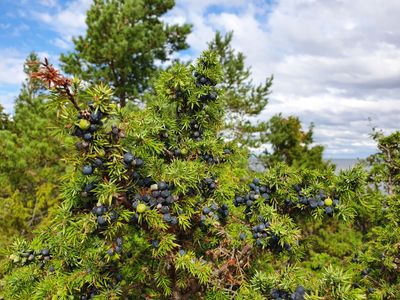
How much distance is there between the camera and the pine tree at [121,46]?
10.8 meters

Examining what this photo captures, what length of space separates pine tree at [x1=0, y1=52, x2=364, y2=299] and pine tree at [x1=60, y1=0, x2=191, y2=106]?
9050mm

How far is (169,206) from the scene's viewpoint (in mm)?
1889

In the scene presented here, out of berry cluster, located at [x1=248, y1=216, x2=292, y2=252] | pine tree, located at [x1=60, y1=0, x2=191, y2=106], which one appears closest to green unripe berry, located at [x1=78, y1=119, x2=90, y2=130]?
berry cluster, located at [x1=248, y1=216, x2=292, y2=252]

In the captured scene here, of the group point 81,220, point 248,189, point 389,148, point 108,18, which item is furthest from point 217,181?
point 108,18

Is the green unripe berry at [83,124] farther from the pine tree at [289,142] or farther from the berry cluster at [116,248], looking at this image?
the pine tree at [289,142]

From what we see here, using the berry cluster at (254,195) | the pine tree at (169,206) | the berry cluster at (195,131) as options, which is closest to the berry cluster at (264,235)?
the pine tree at (169,206)

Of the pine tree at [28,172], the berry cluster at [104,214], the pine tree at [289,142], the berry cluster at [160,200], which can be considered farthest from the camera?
the pine tree at [289,142]

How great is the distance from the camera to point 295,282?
1.92 metres

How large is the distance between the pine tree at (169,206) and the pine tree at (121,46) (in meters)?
9.05

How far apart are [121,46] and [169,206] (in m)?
9.76

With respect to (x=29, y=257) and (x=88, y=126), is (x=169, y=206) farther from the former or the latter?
(x=29, y=257)

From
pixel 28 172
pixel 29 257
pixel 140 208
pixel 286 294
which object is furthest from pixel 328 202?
pixel 28 172

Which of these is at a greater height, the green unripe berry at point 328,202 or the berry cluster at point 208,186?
the berry cluster at point 208,186

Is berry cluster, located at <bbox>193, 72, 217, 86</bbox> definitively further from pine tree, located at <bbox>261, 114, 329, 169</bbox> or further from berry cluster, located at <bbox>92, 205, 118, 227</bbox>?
pine tree, located at <bbox>261, 114, 329, 169</bbox>
